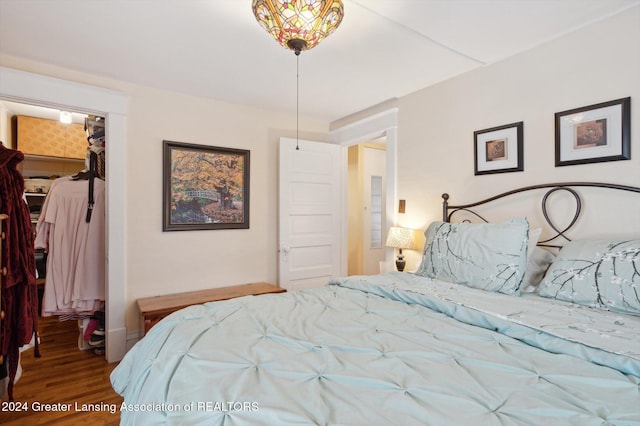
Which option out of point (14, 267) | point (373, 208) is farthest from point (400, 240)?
point (14, 267)

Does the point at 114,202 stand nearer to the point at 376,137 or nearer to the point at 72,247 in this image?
the point at 72,247

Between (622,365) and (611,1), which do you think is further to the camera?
(611,1)

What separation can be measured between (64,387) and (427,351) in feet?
8.61

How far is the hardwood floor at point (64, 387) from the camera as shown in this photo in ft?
6.51

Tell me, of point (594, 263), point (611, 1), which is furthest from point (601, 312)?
point (611, 1)

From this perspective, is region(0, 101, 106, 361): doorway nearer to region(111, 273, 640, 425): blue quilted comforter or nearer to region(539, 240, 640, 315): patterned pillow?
region(111, 273, 640, 425): blue quilted comforter

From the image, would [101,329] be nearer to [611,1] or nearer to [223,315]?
[223,315]

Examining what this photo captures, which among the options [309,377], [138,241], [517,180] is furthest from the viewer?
[138,241]

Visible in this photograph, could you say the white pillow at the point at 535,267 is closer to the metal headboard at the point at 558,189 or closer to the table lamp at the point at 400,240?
the metal headboard at the point at 558,189

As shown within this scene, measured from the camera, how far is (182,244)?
3.17 metres

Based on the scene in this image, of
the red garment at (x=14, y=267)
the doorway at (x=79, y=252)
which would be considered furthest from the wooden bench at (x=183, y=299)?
the red garment at (x=14, y=267)

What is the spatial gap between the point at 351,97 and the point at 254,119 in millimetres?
1092

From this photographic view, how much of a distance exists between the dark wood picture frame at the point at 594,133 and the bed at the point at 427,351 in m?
0.19

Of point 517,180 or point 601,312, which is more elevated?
point 517,180
